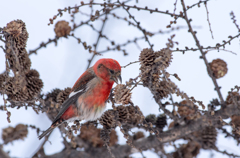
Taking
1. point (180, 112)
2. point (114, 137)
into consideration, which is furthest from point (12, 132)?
point (180, 112)

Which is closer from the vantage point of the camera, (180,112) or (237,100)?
(237,100)

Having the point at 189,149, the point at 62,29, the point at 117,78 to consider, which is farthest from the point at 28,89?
the point at 189,149

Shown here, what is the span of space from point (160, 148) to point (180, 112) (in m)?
0.51

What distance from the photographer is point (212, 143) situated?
2.87 meters

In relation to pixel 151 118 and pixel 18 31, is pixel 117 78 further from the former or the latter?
pixel 18 31

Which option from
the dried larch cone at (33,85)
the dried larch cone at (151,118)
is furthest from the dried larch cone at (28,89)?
Result: the dried larch cone at (151,118)

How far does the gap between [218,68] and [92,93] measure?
5.20ft

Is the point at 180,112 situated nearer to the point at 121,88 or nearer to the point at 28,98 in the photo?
the point at 121,88

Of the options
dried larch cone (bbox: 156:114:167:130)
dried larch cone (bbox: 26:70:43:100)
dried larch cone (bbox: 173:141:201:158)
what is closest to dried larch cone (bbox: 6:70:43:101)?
dried larch cone (bbox: 26:70:43:100)

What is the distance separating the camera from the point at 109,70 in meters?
3.01

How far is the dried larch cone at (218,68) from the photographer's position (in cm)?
218

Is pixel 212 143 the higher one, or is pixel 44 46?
pixel 44 46

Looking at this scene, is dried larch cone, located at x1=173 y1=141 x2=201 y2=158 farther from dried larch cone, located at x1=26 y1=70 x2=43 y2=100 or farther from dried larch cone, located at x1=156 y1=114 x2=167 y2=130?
dried larch cone, located at x1=26 y1=70 x2=43 y2=100

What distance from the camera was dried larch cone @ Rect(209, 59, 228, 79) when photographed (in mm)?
2180
